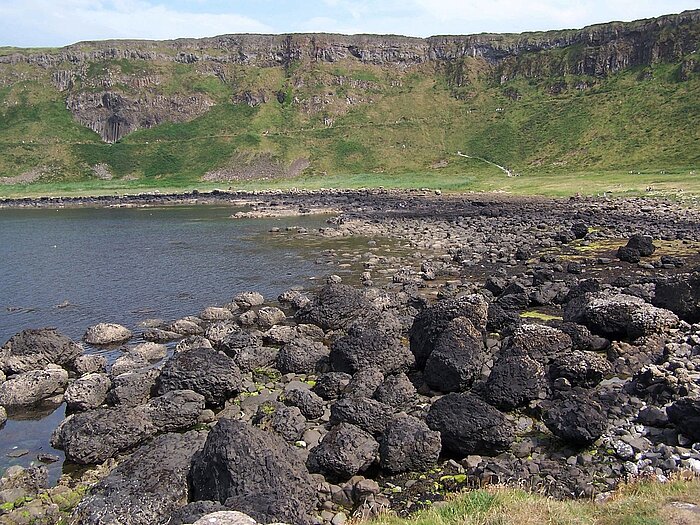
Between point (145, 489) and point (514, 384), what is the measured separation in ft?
32.6

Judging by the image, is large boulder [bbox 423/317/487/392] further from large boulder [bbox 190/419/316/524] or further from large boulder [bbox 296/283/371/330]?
large boulder [bbox 296/283/371/330]

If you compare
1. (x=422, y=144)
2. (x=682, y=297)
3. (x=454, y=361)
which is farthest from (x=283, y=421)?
(x=422, y=144)

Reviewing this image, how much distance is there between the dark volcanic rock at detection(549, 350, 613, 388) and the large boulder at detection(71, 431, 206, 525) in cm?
1080

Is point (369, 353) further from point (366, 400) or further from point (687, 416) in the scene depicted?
point (687, 416)

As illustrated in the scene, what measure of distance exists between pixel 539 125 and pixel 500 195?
86.7 m

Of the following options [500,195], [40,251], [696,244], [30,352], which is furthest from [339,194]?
[30,352]

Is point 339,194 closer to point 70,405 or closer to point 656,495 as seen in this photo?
point 70,405

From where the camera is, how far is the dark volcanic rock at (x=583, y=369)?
17.3m

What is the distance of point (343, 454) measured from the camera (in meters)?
13.2

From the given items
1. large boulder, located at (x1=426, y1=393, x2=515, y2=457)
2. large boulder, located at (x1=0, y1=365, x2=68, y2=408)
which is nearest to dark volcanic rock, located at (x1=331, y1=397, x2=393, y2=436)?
large boulder, located at (x1=426, y1=393, x2=515, y2=457)

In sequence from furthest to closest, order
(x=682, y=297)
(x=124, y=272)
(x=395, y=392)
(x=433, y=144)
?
(x=433, y=144) → (x=124, y=272) → (x=682, y=297) → (x=395, y=392)

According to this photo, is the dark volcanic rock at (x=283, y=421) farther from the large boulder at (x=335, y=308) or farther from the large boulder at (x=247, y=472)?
the large boulder at (x=335, y=308)

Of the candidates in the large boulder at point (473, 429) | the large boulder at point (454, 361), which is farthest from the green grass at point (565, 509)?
the large boulder at point (454, 361)

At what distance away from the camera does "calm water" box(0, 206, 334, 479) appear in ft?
95.6
